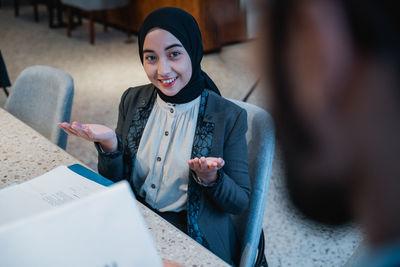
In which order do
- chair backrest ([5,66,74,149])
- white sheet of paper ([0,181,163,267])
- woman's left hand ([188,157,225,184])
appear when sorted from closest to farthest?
white sheet of paper ([0,181,163,267])
woman's left hand ([188,157,225,184])
chair backrest ([5,66,74,149])

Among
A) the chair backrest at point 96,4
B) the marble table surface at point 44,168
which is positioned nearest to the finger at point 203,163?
the marble table surface at point 44,168

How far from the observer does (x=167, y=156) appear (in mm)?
1223

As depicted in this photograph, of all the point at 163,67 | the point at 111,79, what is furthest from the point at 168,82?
the point at 111,79

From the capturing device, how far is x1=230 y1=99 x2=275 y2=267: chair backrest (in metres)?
1.12

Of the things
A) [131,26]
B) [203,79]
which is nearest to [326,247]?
[203,79]

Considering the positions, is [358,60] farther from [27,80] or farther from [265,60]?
[27,80]

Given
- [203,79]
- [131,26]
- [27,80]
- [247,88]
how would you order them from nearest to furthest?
[203,79], [27,80], [247,88], [131,26]

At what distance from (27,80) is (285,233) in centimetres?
142

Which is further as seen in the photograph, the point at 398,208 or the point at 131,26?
the point at 131,26

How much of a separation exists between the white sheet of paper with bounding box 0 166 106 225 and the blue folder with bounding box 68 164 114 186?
2 cm

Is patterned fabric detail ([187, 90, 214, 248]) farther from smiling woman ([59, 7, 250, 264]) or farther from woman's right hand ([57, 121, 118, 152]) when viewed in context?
woman's right hand ([57, 121, 118, 152])

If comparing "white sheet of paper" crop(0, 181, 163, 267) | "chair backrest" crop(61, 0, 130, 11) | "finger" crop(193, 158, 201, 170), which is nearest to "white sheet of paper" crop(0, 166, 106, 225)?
"finger" crop(193, 158, 201, 170)

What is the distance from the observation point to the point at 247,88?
3705 millimetres

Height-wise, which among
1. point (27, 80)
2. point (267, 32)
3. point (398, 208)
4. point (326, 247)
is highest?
point (267, 32)
